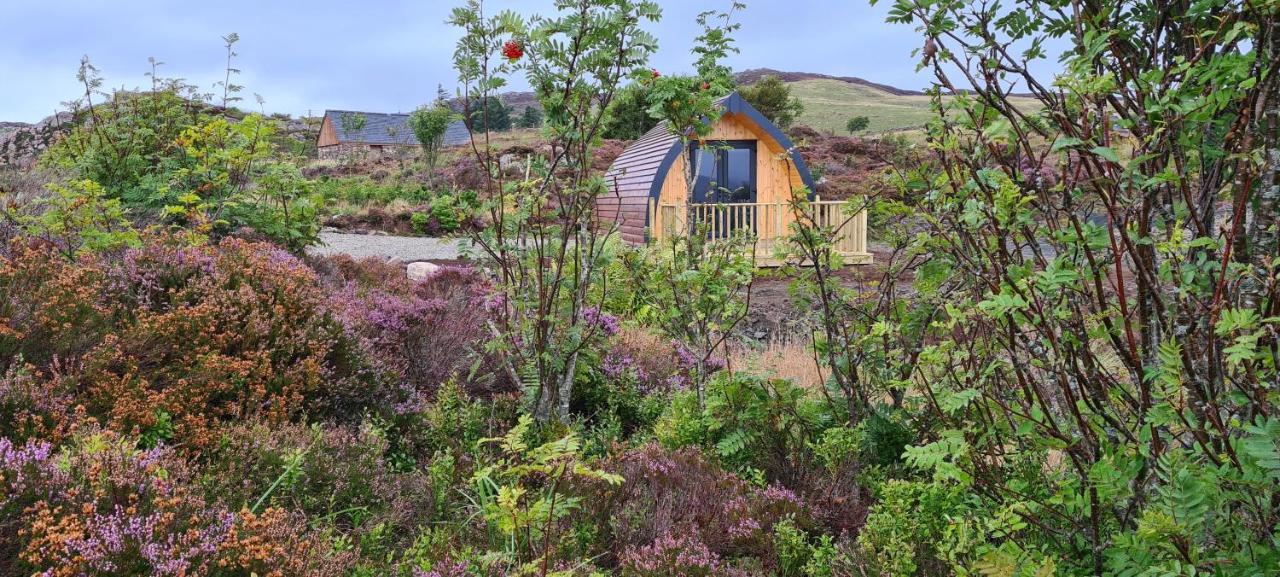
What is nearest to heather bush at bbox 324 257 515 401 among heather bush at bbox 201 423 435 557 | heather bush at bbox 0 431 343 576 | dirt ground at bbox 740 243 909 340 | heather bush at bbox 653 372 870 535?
heather bush at bbox 201 423 435 557

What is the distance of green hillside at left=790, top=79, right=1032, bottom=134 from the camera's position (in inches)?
3137

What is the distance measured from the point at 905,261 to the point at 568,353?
1.64 metres

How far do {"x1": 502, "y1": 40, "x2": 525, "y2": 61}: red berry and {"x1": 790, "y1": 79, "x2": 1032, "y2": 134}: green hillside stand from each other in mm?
66558

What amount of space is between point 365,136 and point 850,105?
226 feet

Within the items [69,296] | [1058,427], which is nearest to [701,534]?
[1058,427]

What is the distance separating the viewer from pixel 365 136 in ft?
192

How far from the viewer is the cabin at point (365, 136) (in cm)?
5114

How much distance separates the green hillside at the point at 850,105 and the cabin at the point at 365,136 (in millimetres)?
34829

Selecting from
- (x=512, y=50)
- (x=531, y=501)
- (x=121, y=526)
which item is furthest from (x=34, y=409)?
(x=512, y=50)

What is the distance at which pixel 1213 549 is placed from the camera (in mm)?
1729

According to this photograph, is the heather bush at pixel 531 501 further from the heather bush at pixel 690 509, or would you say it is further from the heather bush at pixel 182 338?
the heather bush at pixel 182 338

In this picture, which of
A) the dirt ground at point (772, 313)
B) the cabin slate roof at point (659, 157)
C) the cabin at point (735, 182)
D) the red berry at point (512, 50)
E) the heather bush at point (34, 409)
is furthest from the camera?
the cabin at point (735, 182)

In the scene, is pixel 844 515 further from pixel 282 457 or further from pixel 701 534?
pixel 282 457

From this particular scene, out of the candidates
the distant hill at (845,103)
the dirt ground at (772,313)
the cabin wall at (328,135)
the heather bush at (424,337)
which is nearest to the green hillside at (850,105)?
the distant hill at (845,103)
